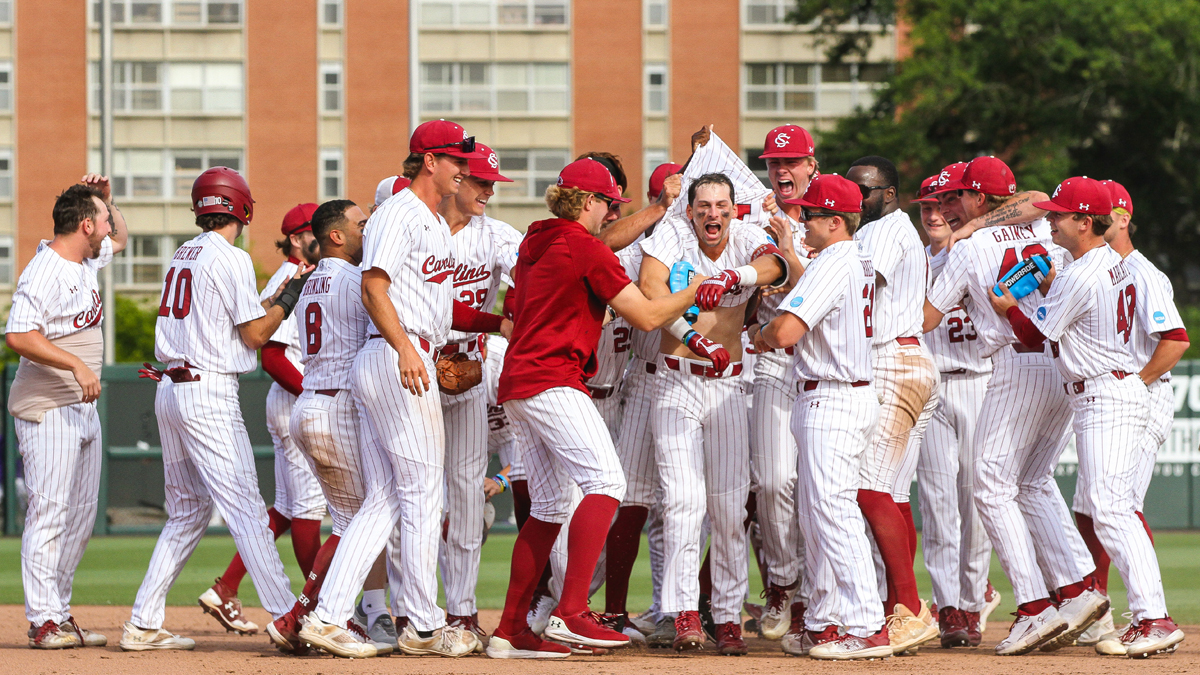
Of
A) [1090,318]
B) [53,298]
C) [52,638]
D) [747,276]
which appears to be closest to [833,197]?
[747,276]

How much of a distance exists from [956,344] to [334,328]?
11.1 ft

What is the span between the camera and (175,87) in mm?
40781

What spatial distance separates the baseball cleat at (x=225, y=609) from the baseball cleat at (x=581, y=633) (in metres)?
2.38

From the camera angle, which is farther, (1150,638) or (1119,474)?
(1119,474)

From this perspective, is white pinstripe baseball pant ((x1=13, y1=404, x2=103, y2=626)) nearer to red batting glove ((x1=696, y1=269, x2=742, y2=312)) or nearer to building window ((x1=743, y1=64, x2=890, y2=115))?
red batting glove ((x1=696, y1=269, x2=742, y2=312))

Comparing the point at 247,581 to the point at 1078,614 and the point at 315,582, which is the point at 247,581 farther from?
the point at 1078,614

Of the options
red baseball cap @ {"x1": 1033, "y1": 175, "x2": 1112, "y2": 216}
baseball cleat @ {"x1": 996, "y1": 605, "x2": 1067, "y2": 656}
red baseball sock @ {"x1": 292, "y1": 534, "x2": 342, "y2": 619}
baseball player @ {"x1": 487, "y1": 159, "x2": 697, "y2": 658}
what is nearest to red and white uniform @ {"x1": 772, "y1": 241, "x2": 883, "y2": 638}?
baseball player @ {"x1": 487, "y1": 159, "x2": 697, "y2": 658}

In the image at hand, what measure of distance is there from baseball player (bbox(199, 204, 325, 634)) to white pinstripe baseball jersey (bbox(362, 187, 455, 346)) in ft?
4.52

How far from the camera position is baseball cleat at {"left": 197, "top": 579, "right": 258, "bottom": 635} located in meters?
7.52

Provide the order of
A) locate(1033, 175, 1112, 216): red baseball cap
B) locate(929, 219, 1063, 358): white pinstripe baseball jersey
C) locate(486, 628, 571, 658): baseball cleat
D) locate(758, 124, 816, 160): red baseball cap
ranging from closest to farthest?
locate(486, 628, 571, 658): baseball cleat < locate(1033, 175, 1112, 216): red baseball cap < locate(929, 219, 1063, 358): white pinstripe baseball jersey < locate(758, 124, 816, 160): red baseball cap

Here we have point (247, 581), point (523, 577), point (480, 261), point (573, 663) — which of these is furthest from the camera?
point (247, 581)

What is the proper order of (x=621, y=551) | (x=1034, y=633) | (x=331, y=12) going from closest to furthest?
(x=1034, y=633) < (x=621, y=551) < (x=331, y=12)

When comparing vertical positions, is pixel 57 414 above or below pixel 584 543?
above

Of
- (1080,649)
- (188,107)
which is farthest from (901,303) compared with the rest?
(188,107)
